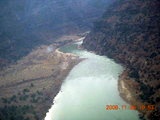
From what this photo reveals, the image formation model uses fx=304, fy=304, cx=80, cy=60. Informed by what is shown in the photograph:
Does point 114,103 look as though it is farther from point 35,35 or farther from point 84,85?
point 35,35

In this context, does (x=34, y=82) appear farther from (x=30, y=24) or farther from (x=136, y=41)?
(x=30, y=24)

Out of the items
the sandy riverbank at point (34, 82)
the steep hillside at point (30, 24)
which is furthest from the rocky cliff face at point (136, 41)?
the steep hillside at point (30, 24)

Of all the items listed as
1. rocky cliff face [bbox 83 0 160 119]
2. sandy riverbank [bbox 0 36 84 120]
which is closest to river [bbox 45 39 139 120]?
sandy riverbank [bbox 0 36 84 120]

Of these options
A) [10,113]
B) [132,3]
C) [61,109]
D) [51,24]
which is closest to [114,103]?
[61,109]
